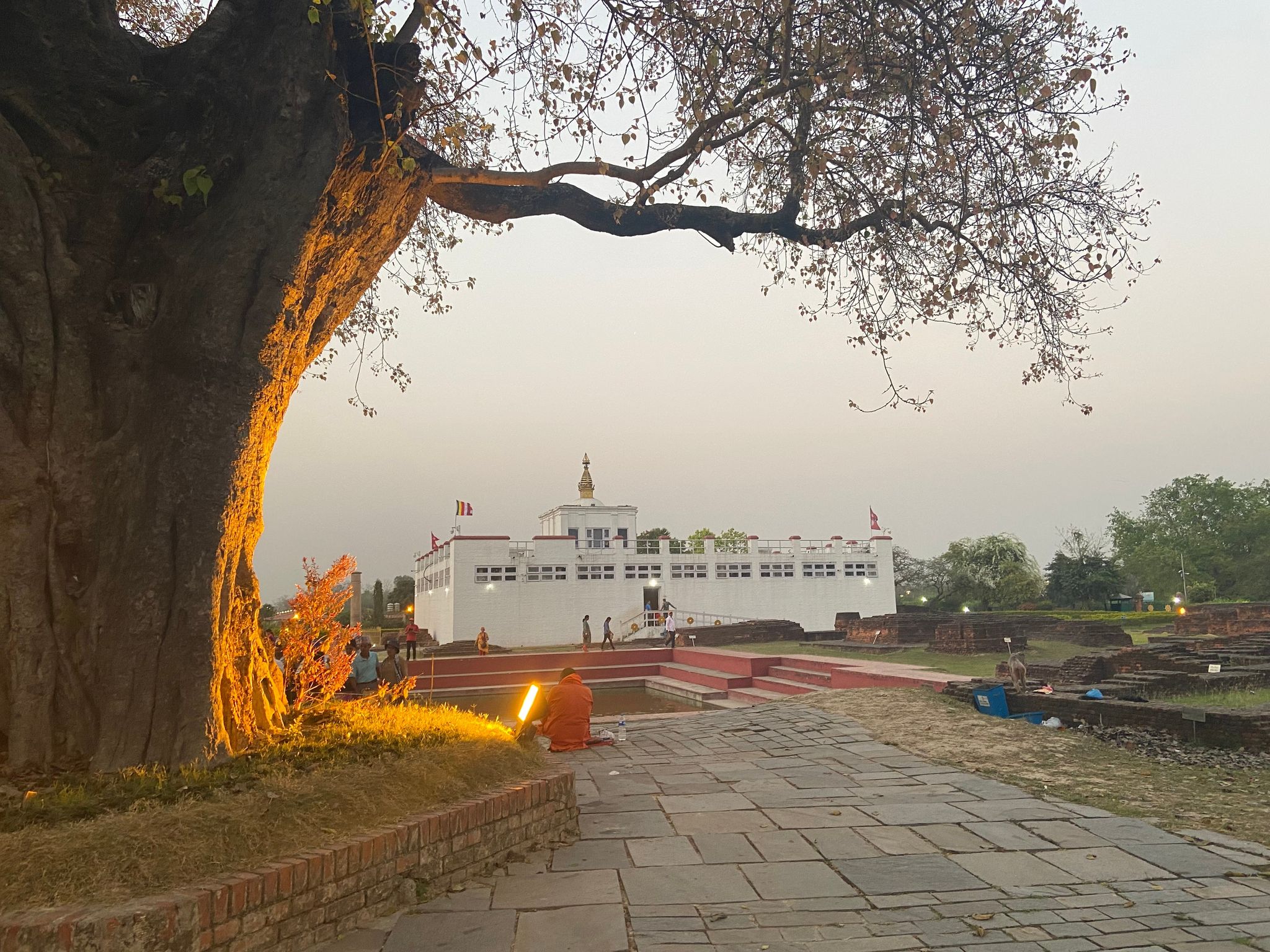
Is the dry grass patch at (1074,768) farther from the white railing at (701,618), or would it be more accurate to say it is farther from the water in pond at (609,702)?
the white railing at (701,618)

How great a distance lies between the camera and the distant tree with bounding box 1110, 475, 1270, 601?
164 feet

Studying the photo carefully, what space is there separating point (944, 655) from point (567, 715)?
11.2m

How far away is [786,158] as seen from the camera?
7.56 meters

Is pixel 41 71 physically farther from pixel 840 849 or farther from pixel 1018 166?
pixel 1018 166

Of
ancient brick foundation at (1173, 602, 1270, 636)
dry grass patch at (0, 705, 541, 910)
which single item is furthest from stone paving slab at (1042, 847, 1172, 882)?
ancient brick foundation at (1173, 602, 1270, 636)

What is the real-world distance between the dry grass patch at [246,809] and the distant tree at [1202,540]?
2203 inches

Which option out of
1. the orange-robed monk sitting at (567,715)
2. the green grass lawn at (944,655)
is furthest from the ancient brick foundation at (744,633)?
the orange-robed monk sitting at (567,715)

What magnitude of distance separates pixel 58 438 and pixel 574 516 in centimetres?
4190

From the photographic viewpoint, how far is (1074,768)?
6.60 m

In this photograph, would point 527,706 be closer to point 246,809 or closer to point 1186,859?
point 246,809

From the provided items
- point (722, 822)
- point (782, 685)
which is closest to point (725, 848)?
point (722, 822)

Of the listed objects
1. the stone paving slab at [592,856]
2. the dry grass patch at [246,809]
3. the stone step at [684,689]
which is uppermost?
the dry grass patch at [246,809]

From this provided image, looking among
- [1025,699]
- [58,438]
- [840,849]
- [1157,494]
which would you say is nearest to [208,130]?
[58,438]

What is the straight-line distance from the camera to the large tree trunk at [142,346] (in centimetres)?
410
